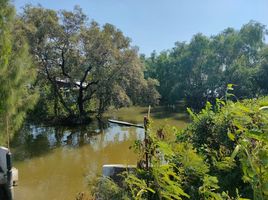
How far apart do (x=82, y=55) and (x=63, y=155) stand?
16.0ft

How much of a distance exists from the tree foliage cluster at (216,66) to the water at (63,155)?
875 cm

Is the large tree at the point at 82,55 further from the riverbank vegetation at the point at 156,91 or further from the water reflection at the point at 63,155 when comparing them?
the water reflection at the point at 63,155

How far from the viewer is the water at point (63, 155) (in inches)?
231

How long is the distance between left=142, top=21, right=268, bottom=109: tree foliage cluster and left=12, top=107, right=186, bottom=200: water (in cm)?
875

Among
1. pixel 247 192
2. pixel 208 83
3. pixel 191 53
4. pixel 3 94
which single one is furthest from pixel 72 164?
pixel 191 53

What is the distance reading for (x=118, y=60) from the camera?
11758 millimetres

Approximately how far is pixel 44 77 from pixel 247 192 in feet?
36.6

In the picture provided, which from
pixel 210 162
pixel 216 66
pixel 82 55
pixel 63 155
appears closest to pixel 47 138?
pixel 63 155

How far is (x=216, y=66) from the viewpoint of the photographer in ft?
61.9

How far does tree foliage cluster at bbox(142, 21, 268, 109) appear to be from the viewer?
17.2 m

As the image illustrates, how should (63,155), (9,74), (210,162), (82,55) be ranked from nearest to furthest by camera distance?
1. (210,162)
2. (9,74)
3. (63,155)
4. (82,55)

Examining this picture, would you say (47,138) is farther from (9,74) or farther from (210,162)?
(210,162)

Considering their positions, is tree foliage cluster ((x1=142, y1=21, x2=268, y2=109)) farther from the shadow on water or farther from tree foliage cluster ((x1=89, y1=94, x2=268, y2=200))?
tree foliage cluster ((x1=89, y1=94, x2=268, y2=200))

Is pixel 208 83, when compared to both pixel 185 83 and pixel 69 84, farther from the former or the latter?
pixel 69 84
